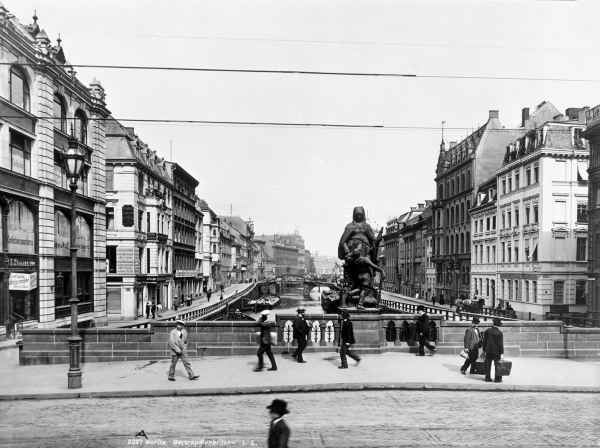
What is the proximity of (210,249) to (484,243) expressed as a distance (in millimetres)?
47906

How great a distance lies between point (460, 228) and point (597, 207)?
30330 mm

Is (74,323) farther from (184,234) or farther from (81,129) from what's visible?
(184,234)

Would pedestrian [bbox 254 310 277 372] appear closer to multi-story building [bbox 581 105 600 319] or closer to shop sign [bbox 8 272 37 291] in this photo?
shop sign [bbox 8 272 37 291]

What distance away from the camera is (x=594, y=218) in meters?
34.3

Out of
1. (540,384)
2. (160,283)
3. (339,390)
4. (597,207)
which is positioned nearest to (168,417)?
(339,390)

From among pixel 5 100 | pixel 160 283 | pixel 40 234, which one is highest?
pixel 5 100

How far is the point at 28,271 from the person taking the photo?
2575cm

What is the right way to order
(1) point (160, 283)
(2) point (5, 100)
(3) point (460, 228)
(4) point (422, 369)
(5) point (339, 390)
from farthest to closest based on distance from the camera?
(3) point (460, 228)
(1) point (160, 283)
(2) point (5, 100)
(4) point (422, 369)
(5) point (339, 390)

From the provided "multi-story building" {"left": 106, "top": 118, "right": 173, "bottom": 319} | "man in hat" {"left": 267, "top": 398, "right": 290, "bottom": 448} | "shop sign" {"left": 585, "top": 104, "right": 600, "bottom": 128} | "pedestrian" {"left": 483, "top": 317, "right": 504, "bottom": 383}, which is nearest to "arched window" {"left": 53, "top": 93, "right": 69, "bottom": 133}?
"multi-story building" {"left": 106, "top": 118, "right": 173, "bottom": 319}

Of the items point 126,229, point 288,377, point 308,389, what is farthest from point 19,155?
point 308,389

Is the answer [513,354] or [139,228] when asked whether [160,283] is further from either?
[513,354]

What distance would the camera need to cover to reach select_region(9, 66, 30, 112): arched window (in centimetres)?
2488

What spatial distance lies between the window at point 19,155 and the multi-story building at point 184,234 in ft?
88.9

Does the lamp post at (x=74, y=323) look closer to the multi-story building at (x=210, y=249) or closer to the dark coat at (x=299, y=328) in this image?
the dark coat at (x=299, y=328)
